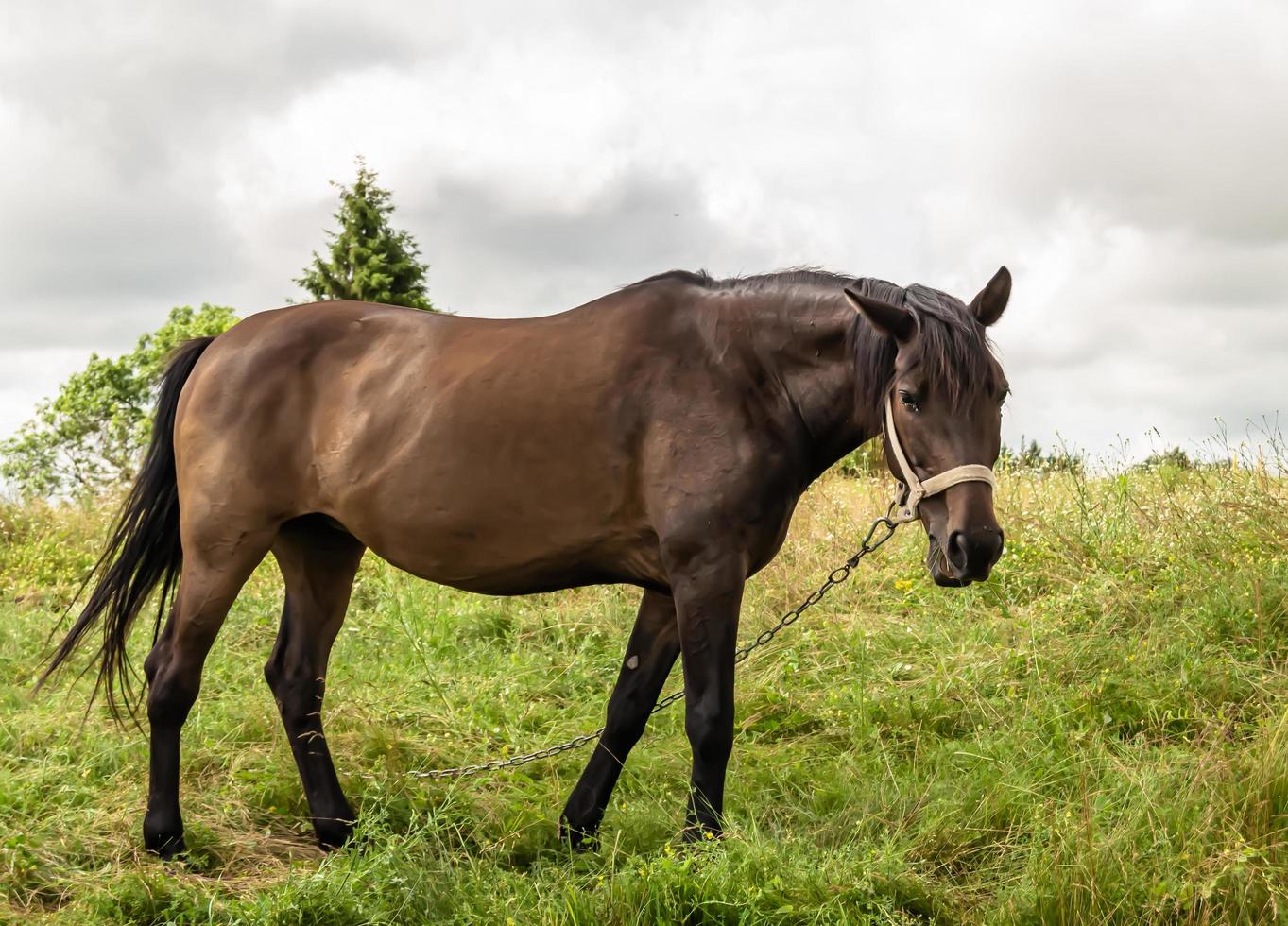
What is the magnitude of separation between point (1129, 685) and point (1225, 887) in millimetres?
2155

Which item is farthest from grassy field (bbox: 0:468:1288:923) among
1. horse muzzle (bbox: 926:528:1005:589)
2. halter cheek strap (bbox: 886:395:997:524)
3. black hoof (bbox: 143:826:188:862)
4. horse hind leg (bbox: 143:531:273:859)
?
halter cheek strap (bbox: 886:395:997:524)

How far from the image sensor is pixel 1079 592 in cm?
648

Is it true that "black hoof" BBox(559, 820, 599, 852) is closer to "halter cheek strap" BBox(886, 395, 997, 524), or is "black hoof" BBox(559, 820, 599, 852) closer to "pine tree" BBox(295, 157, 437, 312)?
"halter cheek strap" BBox(886, 395, 997, 524)

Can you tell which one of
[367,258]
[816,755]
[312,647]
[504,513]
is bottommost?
[816,755]

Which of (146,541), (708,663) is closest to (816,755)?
(708,663)

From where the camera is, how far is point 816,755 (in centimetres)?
519

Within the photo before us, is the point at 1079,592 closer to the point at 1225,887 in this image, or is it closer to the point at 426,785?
the point at 1225,887

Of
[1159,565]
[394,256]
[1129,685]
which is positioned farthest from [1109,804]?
[394,256]

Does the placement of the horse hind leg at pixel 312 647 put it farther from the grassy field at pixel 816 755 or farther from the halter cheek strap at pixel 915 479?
the halter cheek strap at pixel 915 479

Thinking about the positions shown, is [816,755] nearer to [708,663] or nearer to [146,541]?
[708,663]

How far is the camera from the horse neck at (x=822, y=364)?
3.75m

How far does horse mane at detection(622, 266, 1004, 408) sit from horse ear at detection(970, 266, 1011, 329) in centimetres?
13

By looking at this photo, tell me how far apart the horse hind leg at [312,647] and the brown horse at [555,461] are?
0.04ft

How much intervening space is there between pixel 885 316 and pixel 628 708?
187 cm
